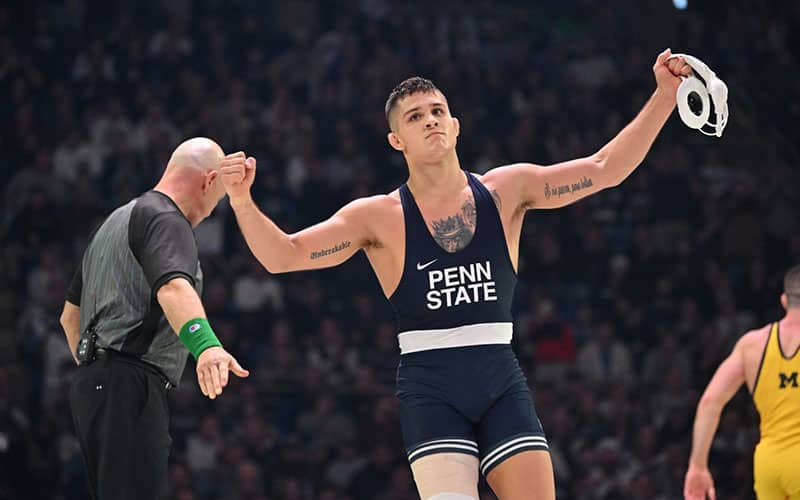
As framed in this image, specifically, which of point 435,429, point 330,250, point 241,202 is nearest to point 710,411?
point 435,429

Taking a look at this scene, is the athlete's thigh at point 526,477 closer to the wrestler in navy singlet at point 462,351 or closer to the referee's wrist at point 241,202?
the wrestler in navy singlet at point 462,351

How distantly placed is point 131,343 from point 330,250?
0.85 meters

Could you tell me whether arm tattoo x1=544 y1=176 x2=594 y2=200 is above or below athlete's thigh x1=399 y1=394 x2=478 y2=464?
above

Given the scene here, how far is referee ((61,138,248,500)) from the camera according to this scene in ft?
14.4

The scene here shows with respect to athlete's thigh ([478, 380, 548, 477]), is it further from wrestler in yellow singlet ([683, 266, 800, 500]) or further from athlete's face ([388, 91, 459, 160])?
wrestler in yellow singlet ([683, 266, 800, 500])

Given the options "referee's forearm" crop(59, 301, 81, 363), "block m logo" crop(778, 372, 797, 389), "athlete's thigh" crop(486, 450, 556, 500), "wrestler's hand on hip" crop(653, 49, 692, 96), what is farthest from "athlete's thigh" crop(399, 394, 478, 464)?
"block m logo" crop(778, 372, 797, 389)

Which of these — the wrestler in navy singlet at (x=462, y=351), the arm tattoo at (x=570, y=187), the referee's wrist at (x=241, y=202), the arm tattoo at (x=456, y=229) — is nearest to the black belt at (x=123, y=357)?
the referee's wrist at (x=241, y=202)

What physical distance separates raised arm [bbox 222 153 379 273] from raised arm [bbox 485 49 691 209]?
1.99 ft

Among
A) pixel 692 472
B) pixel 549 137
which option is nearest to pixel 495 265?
pixel 692 472

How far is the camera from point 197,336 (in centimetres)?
401

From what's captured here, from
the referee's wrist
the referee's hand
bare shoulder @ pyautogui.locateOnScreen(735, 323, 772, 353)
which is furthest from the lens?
bare shoulder @ pyautogui.locateOnScreen(735, 323, 772, 353)

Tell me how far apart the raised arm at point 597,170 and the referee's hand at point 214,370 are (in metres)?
1.51

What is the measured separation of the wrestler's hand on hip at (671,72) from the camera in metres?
4.90

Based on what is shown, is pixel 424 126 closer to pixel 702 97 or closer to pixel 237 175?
pixel 237 175
